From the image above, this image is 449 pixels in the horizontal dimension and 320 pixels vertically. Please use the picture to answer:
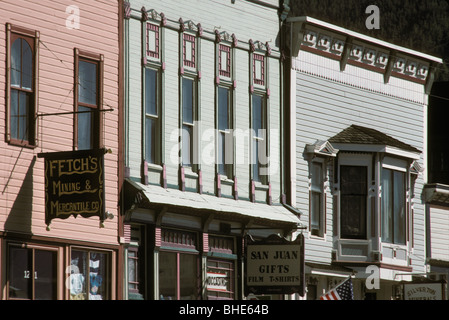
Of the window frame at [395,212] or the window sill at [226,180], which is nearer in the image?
the window sill at [226,180]

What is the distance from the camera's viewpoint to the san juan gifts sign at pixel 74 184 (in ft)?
82.7

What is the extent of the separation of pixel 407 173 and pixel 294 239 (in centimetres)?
512

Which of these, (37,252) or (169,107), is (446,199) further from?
(37,252)

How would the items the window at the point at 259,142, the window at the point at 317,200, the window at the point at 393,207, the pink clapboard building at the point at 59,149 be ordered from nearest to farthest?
the pink clapboard building at the point at 59,149, the window at the point at 259,142, the window at the point at 317,200, the window at the point at 393,207

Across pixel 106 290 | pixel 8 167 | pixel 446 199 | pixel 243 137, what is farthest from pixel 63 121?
pixel 446 199

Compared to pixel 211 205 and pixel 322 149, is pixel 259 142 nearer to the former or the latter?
pixel 322 149

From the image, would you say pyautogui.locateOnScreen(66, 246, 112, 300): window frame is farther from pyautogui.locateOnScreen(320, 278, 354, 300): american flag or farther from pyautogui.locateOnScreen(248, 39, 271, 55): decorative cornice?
pyautogui.locateOnScreen(248, 39, 271, 55): decorative cornice

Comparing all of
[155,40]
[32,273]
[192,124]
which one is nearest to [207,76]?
[192,124]

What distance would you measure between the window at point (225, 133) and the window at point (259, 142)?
3.70ft

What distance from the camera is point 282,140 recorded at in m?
34.4

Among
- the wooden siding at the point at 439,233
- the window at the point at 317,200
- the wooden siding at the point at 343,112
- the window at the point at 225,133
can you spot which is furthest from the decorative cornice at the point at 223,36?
the wooden siding at the point at 439,233

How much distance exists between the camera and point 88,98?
2792 centimetres

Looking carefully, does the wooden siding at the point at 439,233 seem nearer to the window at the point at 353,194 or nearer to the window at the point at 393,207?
the window at the point at 393,207

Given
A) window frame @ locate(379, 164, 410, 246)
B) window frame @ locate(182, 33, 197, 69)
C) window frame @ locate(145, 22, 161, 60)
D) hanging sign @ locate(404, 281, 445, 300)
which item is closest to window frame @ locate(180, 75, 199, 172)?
window frame @ locate(182, 33, 197, 69)
